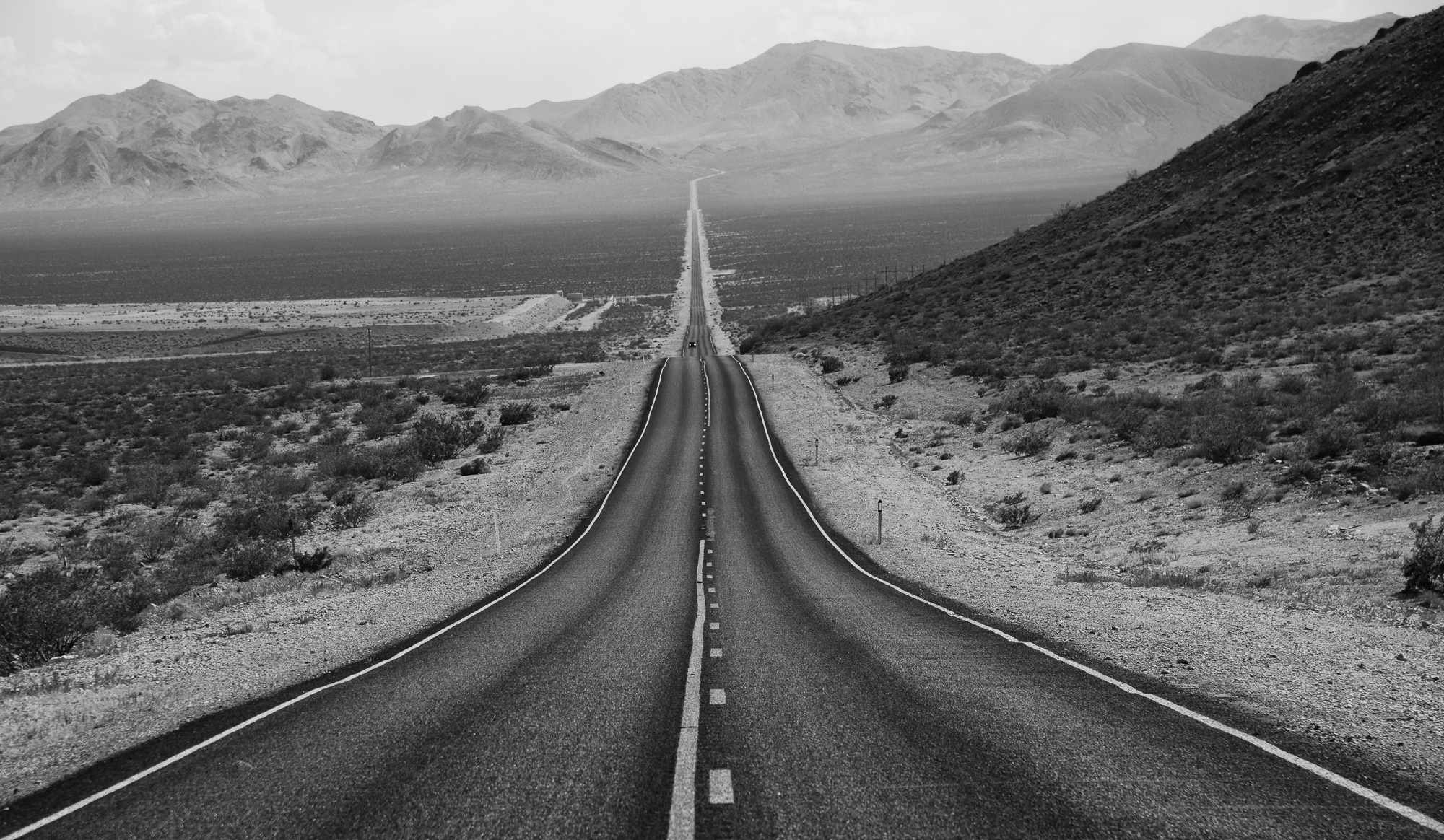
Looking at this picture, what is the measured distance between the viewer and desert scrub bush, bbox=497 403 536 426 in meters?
45.0

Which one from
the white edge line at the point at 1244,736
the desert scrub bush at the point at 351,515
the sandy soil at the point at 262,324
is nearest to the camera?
the white edge line at the point at 1244,736

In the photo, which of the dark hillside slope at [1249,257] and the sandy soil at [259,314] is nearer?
the dark hillside slope at [1249,257]

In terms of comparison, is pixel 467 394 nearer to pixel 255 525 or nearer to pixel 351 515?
pixel 351 515

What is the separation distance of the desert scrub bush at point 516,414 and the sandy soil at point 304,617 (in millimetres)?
8490

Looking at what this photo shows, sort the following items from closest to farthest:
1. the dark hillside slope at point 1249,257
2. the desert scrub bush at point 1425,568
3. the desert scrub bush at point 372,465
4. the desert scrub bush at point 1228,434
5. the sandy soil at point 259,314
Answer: the desert scrub bush at point 1425,568 → the desert scrub bush at point 1228,434 → the desert scrub bush at point 372,465 → the dark hillside slope at point 1249,257 → the sandy soil at point 259,314

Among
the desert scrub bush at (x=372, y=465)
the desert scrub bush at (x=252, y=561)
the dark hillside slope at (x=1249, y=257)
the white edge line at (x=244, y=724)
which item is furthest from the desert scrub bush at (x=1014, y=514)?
the desert scrub bush at (x=372, y=465)

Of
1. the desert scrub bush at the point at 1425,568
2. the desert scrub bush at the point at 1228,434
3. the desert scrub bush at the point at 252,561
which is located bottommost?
the desert scrub bush at the point at 252,561

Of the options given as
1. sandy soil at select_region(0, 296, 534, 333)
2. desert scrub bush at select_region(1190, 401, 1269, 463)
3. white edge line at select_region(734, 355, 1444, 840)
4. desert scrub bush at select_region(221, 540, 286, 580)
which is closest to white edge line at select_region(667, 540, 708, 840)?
white edge line at select_region(734, 355, 1444, 840)

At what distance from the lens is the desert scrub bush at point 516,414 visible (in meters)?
45.0

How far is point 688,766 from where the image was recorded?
859cm

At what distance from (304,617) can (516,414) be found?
30196 mm

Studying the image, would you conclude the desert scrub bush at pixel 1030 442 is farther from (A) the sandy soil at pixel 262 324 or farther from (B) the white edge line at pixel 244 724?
(A) the sandy soil at pixel 262 324

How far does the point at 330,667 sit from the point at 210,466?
99.5ft

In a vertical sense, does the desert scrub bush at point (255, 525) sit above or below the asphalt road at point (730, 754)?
below
